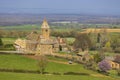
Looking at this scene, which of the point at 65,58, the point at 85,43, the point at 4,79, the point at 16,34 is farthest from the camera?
the point at 16,34

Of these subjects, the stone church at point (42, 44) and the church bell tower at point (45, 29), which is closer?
the stone church at point (42, 44)

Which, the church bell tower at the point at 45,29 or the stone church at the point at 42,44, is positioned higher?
the church bell tower at the point at 45,29

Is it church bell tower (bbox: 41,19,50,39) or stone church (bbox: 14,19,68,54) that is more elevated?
church bell tower (bbox: 41,19,50,39)

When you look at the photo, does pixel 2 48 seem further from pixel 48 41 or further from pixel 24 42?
pixel 48 41

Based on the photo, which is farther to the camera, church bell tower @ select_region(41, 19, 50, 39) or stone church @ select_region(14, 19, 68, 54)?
church bell tower @ select_region(41, 19, 50, 39)

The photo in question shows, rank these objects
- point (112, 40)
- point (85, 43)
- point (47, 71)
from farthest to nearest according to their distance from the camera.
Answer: point (112, 40) < point (85, 43) < point (47, 71)

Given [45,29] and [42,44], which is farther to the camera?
[45,29]

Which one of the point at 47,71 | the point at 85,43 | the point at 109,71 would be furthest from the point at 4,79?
the point at 85,43

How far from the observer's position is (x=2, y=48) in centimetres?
6606

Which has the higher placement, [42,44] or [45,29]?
[45,29]

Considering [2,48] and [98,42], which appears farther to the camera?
[98,42]

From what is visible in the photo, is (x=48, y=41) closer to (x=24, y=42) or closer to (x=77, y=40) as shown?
(x=24, y=42)

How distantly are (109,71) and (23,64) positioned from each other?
13098mm

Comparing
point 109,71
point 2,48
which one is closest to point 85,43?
point 2,48
